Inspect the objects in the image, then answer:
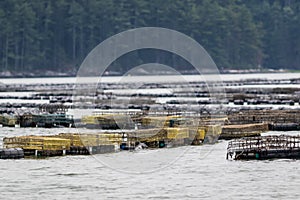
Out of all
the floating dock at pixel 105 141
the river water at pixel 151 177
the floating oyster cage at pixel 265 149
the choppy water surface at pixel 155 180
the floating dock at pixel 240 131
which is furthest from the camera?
the floating dock at pixel 240 131

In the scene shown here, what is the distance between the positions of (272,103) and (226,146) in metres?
41.3

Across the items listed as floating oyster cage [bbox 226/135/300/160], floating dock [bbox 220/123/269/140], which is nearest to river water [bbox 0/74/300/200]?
floating oyster cage [bbox 226/135/300/160]

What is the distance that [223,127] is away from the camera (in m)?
78.1

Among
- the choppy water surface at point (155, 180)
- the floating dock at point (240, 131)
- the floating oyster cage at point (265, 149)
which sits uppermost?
the floating dock at point (240, 131)

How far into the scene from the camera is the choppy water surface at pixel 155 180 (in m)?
53.6

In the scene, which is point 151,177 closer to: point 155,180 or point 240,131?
point 155,180

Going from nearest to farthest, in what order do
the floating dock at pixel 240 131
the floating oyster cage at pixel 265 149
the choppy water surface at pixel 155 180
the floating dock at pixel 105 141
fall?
the choppy water surface at pixel 155 180 < the floating oyster cage at pixel 265 149 < the floating dock at pixel 105 141 < the floating dock at pixel 240 131

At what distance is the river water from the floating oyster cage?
0.95 m

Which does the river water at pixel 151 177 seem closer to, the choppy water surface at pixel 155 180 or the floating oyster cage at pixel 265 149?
the choppy water surface at pixel 155 180

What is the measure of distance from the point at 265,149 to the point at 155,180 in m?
9.06

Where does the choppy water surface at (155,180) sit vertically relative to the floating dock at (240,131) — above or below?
below

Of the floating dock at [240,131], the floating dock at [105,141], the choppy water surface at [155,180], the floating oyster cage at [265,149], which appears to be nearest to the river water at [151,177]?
the choppy water surface at [155,180]

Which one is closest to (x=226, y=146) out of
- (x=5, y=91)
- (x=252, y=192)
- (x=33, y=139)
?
(x=33, y=139)

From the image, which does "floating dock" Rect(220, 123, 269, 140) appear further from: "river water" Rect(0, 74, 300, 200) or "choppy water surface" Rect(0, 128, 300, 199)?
"choppy water surface" Rect(0, 128, 300, 199)
